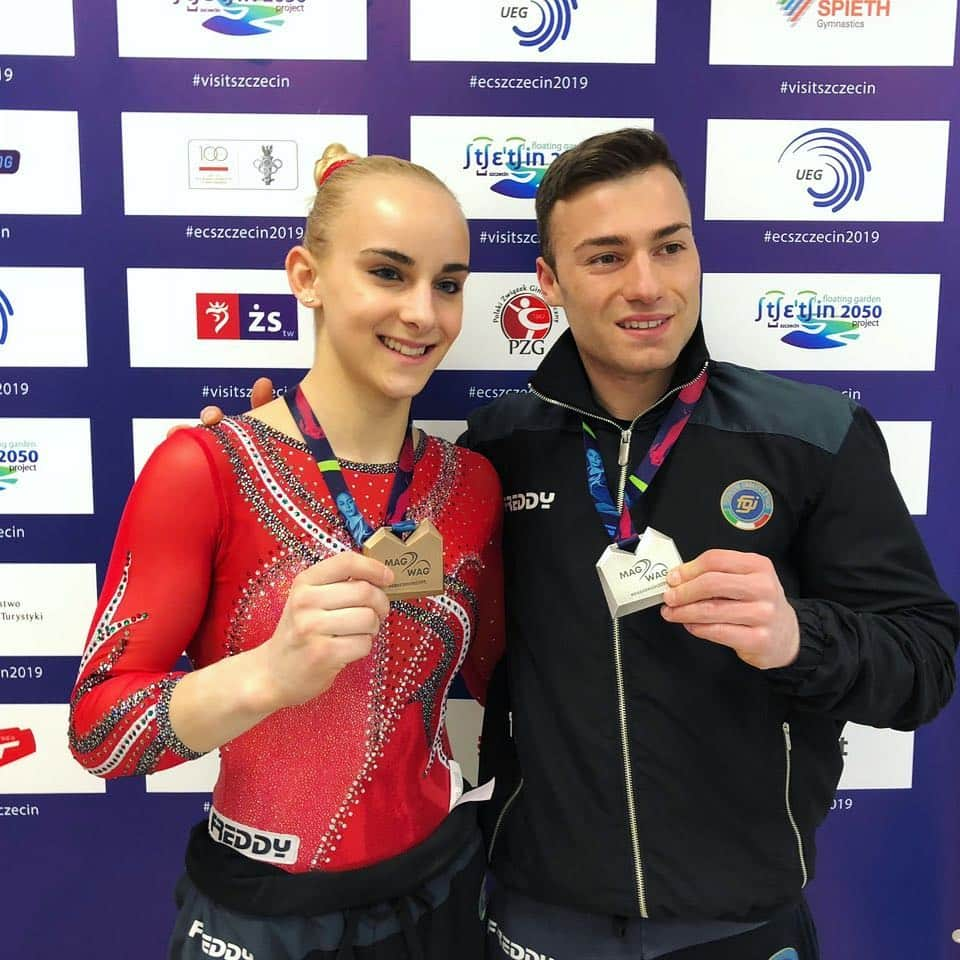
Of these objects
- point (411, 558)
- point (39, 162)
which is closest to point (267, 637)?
point (411, 558)

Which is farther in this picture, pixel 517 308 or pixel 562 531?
pixel 517 308

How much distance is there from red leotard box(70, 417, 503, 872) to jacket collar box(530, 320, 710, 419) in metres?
0.27

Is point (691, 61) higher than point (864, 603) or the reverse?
higher

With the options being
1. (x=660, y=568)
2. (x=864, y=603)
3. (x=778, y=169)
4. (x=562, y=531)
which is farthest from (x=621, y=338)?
(x=778, y=169)

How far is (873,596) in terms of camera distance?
1.43m

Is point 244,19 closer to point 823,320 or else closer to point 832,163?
point 832,163

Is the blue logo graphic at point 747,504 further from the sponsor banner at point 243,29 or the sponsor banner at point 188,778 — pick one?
the sponsor banner at point 188,778

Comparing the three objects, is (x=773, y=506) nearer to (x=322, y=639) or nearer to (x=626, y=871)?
(x=626, y=871)

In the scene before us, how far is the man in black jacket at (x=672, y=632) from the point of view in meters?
1.41

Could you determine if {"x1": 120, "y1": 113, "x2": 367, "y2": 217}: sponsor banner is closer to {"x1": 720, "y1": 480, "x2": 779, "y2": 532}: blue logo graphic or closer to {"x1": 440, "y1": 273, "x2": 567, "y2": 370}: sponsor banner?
{"x1": 440, "y1": 273, "x2": 567, "y2": 370}: sponsor banner

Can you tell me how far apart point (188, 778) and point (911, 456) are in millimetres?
1949

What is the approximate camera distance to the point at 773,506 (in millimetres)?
1442

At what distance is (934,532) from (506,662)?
1186 millimetres

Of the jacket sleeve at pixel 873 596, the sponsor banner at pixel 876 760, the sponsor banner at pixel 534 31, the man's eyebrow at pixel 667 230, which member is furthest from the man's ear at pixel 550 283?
the sponsor banner at pixel 876 760
